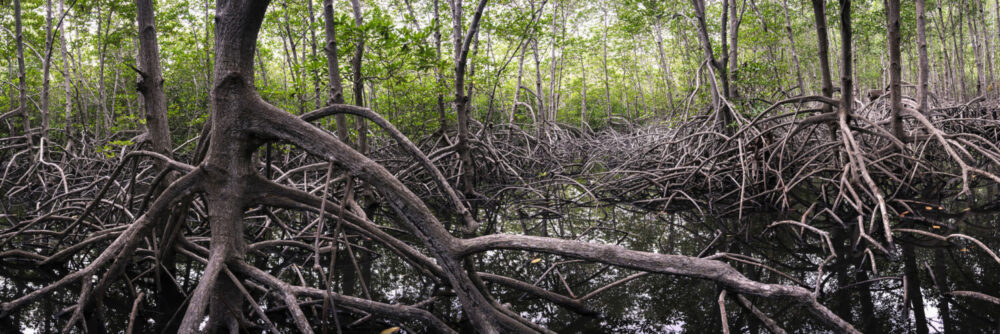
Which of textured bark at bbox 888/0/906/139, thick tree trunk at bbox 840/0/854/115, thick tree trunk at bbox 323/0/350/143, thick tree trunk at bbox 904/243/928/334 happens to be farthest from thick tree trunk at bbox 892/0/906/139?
thick tree trunk at bbox 323/0/350/143

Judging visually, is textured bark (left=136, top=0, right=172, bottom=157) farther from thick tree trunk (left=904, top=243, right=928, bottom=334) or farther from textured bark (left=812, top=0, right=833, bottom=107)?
textured bark (left=812, top=0, right=833, bottom=107)

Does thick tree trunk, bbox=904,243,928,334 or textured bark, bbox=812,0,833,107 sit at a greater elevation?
textured bark, bbox=812,0,833,107

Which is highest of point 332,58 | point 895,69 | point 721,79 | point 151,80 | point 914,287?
point 332,58

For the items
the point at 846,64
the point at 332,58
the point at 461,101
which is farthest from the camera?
the point at 461,101

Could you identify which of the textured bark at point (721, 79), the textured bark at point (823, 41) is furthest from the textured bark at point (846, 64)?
the textured bark at point (721, 79)

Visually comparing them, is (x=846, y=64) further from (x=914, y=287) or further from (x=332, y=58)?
(x=332, y=58)

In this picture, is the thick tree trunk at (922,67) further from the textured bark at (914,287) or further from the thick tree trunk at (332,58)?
the thick tree trunk at (332,58)

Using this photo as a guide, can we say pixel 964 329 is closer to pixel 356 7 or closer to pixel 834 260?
pixel 834 260

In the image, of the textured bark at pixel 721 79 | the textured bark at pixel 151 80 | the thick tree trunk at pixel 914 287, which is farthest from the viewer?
the textured bark at pixel 721 79

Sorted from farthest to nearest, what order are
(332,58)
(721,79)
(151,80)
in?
(721,79), (332,58), (151,80)

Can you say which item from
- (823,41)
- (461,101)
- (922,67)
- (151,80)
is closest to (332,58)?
(461,101)

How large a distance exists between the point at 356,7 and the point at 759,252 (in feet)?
14.4

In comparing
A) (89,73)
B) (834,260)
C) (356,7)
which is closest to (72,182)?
(356,7)

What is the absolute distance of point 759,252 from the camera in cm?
326
